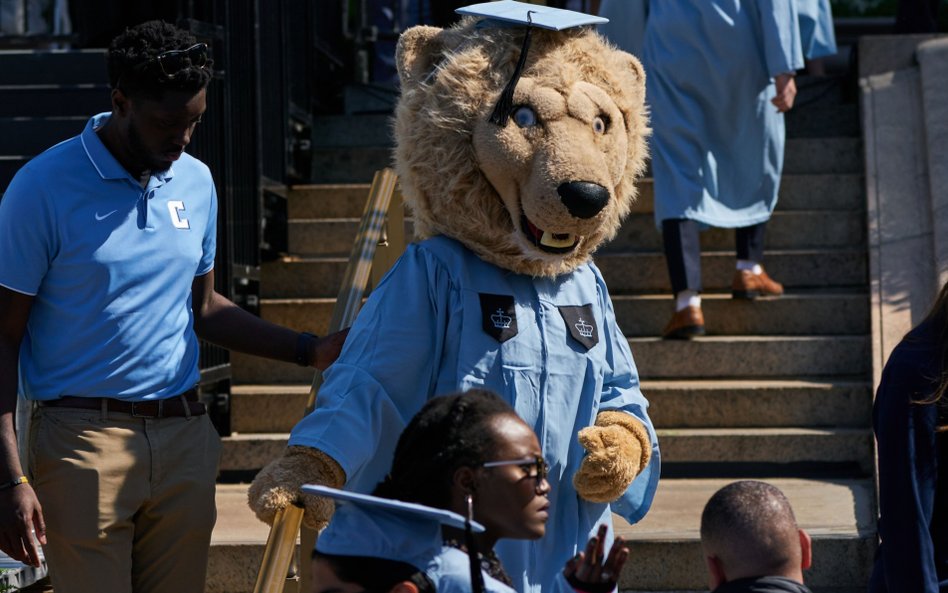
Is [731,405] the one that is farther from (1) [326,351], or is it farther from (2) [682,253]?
(1) [326,351]

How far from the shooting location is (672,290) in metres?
6.92

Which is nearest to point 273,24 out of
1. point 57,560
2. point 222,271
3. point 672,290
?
point 222,271

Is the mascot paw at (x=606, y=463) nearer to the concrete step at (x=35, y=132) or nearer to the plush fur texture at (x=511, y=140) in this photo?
the plush fur texture at (x=511, y=140)

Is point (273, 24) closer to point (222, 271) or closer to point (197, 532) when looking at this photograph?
point (222, 271)

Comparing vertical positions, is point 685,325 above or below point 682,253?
below

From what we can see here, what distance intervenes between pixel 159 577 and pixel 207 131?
308cm

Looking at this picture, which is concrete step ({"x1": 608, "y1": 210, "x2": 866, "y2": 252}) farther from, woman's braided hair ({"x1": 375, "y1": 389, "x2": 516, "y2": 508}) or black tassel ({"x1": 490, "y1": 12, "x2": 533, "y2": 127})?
woman's braided hair ({"x1": 375, "y1": 389, "x2": 516, "y2": 508})

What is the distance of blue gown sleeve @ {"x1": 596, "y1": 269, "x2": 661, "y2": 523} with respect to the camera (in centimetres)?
355

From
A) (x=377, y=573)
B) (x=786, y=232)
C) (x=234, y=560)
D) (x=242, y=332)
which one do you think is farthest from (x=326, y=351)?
(x=786, y=232)

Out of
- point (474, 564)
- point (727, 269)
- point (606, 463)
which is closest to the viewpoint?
point (474, 564)

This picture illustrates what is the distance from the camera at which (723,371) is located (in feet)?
21.8

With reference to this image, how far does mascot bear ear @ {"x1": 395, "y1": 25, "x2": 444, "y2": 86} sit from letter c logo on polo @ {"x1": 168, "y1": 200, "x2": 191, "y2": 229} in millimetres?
671

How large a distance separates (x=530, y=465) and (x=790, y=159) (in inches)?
233

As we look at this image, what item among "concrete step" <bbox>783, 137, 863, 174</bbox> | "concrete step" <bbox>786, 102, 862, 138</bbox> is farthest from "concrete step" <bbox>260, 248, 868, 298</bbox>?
"concrete step" <bbox>786, 102, 862, 138</bbox>
